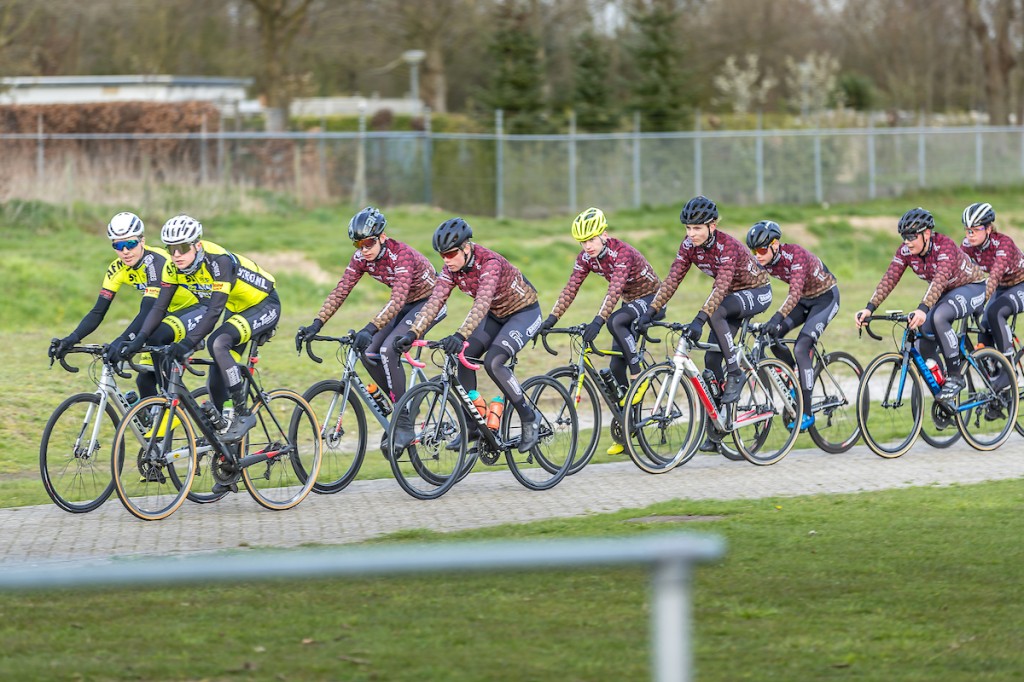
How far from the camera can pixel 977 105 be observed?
5806 centimetres

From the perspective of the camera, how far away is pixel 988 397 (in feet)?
40.4

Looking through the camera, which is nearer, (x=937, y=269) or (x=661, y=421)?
(x=661, y=421)

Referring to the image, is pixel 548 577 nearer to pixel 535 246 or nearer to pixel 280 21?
pixel 535 246

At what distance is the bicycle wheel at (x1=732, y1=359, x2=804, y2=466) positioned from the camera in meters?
11.5

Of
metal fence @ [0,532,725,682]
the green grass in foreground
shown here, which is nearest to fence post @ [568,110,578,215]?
the green grass in foreground

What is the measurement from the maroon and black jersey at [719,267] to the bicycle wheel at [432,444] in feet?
7.21

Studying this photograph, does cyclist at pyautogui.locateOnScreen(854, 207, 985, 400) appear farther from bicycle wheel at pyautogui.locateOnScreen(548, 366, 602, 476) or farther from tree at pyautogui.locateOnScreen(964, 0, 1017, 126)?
tree at pyautogui.locateOnScreen(964, 0, 1017, 126)

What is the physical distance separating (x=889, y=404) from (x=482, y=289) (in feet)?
12.9

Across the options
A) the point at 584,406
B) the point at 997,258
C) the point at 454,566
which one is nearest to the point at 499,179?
the point at 997,258

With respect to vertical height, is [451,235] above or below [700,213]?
below

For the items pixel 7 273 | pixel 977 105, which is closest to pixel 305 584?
pixel 7 273

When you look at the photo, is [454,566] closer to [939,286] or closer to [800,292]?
[800,292]

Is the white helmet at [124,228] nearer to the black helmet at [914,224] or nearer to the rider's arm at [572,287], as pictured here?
the rider's arm at [572,287]

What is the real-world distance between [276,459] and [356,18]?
30.0 m
